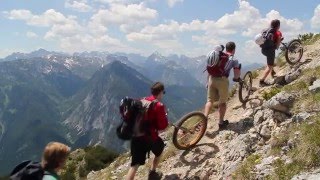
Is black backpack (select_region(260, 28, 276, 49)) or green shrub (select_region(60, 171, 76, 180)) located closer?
black backpack (select_region(260, 28, 276, 49))

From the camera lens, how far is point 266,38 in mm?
18656

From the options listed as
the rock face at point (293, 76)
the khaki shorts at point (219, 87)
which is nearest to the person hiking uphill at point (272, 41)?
the rock face at point (293, 76)

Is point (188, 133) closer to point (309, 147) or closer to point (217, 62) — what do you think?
point (217, 62)

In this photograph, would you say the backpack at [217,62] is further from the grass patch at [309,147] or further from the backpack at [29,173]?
the backpack at [29,173]

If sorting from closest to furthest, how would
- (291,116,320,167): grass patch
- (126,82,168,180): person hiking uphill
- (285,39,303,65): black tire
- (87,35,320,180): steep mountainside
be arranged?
(291,116,320,167): grass patch → (87,35,320,180): steep mountainside → (126,82,168,180): person hiking uphill → (285,39,303,65): black tire

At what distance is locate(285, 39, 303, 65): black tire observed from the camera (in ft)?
69.8

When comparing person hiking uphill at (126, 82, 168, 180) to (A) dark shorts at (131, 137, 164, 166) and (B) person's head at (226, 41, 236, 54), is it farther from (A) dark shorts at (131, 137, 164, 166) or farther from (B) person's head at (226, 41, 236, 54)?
(B) person's head at (226, 41, 236, 54)

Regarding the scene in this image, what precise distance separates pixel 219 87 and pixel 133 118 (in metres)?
4.70

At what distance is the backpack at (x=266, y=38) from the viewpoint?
18.6 m

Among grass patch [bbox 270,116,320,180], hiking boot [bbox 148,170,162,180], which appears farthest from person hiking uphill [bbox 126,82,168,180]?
grass patch [bbox 270,116,320,180]

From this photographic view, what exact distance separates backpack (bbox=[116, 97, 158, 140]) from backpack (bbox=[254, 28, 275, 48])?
9.67 metres

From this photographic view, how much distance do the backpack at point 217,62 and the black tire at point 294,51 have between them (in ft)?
27.5

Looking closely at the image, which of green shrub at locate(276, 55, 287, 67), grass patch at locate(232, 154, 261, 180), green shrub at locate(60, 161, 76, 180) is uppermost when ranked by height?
green shrub at locate(276, 55, 287, 67)

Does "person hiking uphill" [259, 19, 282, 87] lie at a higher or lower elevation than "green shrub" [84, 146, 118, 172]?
higher
